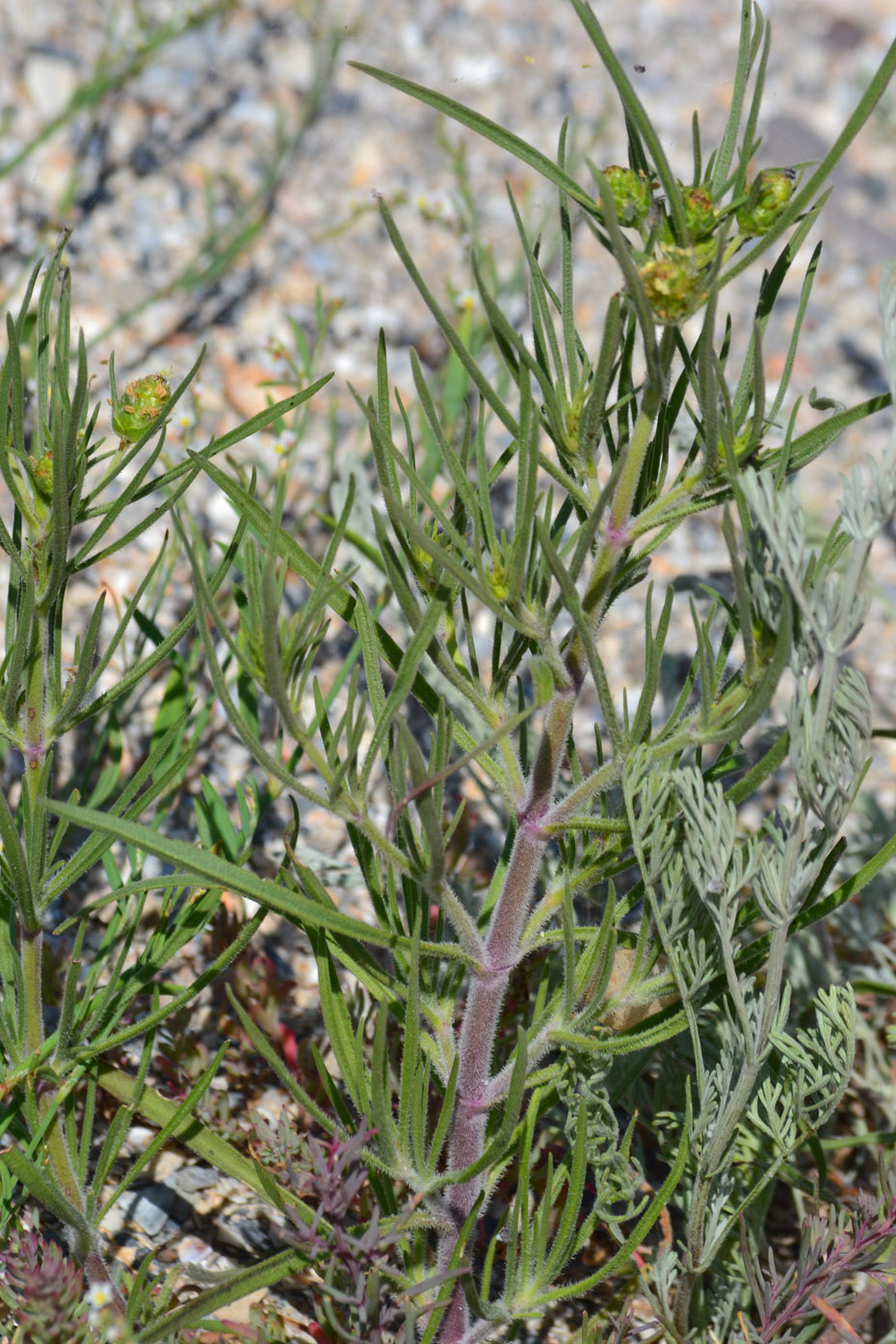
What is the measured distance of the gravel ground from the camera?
2.09m

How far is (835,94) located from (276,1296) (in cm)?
249

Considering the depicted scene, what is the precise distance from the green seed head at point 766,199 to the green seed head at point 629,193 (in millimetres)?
59

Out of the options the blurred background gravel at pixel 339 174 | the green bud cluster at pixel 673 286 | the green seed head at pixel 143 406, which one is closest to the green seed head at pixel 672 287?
the green bud cluster at pixel 673 286

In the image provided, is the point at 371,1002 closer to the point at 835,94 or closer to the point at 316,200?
the point at 316,200

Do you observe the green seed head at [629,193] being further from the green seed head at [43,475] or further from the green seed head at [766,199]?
the green seed head at [43,475]

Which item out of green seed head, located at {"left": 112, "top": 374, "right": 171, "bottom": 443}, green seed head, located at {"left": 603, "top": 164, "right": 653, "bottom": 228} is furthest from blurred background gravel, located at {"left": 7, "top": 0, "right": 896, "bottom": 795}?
green seed head, located at {"left": 603, "top": 164, "right": 653, "bottom": 228}

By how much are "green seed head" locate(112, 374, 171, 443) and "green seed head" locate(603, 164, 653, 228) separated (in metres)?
0.37

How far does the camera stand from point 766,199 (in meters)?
0.79

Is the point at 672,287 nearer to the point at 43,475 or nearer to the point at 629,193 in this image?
the point at 629,193

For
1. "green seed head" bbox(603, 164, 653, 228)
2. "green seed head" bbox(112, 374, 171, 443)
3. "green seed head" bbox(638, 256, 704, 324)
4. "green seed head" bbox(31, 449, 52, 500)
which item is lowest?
"green seed head" bbox(638, 256, 704, 324)

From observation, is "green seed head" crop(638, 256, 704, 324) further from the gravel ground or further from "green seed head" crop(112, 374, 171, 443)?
the gravel ground

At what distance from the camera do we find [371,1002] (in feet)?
4.62

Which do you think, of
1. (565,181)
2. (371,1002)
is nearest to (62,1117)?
(371,1002)

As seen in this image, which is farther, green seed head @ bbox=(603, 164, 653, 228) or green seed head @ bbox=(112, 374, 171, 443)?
green seed head @ bbox=(112, 374, 171, 443)
